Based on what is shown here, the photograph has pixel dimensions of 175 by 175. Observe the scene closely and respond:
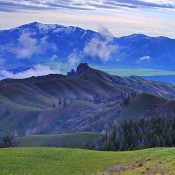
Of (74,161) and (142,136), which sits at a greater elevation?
(74,161)

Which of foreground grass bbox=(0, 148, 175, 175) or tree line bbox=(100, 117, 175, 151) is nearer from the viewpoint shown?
foreground grass bbox=(0, 148, 175, 175)

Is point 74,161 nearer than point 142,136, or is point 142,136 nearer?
point 74,161

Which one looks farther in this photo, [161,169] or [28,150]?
[28,150]

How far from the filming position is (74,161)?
55.0 meters

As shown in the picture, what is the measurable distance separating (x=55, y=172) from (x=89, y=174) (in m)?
3.91

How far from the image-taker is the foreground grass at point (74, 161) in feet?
156

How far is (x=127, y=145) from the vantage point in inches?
6604

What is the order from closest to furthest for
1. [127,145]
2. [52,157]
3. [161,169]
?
[161,169]
[52,157]
[127,145]

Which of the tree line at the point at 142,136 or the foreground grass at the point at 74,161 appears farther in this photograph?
the tree line at the point at 142,136

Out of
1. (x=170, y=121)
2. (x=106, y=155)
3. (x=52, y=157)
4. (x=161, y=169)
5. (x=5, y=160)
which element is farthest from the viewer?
(x=170, y=121)

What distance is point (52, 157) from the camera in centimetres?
5672

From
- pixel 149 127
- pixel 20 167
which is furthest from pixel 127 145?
pixel 20 167

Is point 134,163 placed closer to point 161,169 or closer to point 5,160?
point 161,169

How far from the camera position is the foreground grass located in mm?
47625
